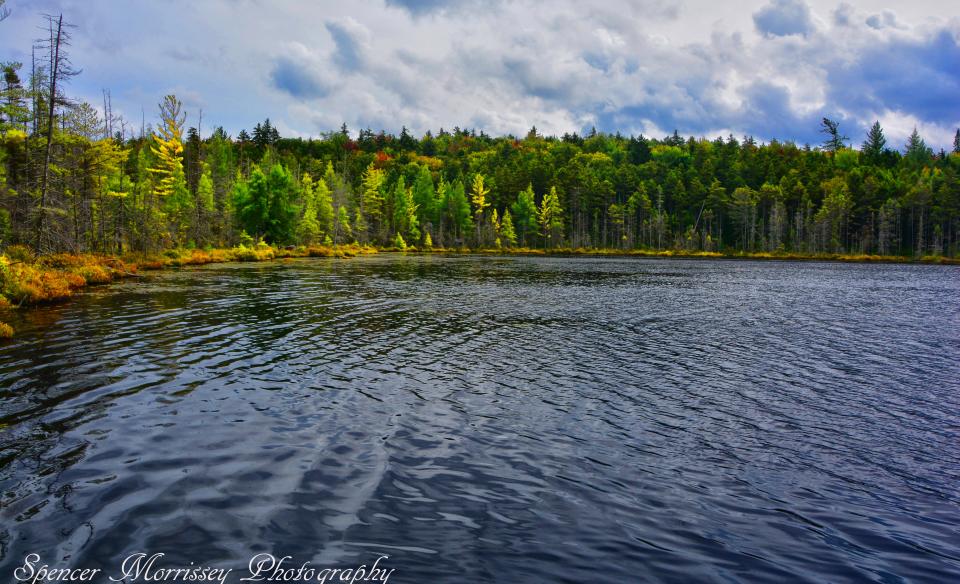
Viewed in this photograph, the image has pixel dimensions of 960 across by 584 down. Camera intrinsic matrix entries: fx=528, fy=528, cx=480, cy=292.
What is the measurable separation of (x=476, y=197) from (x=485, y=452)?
416 ft

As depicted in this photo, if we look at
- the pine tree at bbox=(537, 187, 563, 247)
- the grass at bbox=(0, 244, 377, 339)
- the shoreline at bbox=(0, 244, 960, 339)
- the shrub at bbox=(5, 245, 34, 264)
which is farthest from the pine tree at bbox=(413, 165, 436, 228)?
the shrub at bbox=(5, 245, 34, 264)

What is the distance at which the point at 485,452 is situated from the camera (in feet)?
30.6

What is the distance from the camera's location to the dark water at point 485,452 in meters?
6.37

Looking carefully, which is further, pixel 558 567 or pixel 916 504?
pixel 916 504

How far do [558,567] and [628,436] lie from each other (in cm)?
463

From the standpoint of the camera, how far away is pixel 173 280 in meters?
37.7

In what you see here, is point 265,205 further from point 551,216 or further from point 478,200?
point 551,216

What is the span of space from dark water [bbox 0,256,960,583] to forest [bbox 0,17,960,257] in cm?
3131

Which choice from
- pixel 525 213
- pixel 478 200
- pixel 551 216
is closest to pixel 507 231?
pixel 525 213

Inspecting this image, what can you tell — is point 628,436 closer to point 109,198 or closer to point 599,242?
point 109,198

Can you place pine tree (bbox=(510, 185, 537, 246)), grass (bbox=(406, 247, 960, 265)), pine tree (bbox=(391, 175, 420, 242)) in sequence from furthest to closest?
pine tree (bbox=(510, 185, 537, 246)) < pine tree (bbox=(391, 175, 420, 242)) < grass (bbox=(406, 247, 960, 265))

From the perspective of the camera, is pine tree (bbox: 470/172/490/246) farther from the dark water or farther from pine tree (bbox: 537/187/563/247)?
the dark water

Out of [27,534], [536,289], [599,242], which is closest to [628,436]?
[27,534]

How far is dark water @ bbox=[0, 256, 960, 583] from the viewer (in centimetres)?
637
